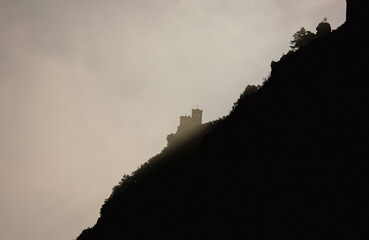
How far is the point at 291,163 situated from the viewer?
23562 mm

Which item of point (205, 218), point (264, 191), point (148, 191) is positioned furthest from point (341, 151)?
point (148, 191)

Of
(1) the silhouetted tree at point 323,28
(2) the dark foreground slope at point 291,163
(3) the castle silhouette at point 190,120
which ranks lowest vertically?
(2) the dark foreground slope at point 291,163

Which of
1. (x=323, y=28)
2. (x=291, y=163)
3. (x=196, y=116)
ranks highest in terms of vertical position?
(x=196, y=116)

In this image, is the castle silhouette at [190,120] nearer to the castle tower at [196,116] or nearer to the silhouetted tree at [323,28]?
the castle tower at [196,116]

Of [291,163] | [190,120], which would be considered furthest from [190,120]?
[291,163]

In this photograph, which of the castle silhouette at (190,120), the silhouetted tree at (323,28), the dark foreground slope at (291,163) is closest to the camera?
the dark foreground slope at (291,163)

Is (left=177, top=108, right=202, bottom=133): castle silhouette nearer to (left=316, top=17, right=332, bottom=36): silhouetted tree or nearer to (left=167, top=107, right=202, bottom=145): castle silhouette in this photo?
(left=167, top=107, right=202, bottom=145): castle silhouette

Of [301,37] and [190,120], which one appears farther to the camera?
[190,120]

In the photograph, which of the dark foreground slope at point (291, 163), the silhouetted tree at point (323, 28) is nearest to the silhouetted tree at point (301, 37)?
the silhouetted tree at point (323, 28)

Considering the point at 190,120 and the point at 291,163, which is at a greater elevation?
the point at 190,120

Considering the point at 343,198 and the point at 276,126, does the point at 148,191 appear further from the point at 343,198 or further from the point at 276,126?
the point at 343,198

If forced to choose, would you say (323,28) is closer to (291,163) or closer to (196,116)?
(291,163)

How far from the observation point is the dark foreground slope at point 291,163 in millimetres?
19375

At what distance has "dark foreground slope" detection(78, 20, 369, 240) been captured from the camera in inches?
763
